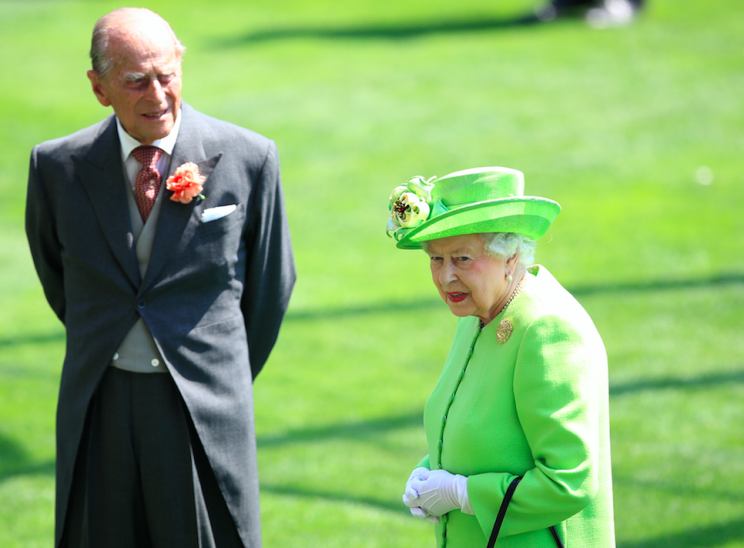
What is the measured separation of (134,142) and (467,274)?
1.39m

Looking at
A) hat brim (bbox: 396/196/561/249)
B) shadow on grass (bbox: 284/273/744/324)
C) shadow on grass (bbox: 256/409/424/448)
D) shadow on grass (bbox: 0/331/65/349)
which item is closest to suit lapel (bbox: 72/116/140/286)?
hat brim (bbox: 396/196/561/249)

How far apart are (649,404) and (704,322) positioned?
72.2 inches

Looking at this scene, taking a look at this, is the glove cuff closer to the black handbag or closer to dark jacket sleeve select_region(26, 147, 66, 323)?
the black handbag

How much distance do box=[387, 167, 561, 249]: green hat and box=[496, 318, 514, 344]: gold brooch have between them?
263mm

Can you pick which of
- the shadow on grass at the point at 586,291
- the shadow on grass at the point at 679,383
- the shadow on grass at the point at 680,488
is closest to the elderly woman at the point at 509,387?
the shadow on grass at the point at 680,488

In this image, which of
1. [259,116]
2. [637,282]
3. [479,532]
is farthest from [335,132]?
[479,532]

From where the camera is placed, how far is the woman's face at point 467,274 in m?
2.57

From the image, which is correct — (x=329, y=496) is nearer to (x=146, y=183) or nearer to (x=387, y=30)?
(x=146, y=183)

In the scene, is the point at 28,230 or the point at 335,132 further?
the point at 335,132

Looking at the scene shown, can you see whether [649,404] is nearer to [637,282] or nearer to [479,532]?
A: [637,282]

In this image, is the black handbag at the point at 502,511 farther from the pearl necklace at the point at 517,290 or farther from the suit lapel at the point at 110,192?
the suit lapel at the point at 110,192

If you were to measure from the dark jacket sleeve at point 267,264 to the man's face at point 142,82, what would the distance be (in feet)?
1.43

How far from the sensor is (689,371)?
717cm

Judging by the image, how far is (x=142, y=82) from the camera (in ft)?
10.1
